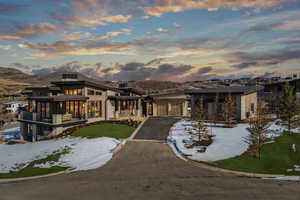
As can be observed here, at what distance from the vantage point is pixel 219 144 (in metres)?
21.0

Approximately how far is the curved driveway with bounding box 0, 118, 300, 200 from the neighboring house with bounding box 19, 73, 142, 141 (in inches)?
618

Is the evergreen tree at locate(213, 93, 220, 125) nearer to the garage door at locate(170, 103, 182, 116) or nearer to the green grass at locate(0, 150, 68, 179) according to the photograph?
the garage door at locate(170, 103, 182, 116)

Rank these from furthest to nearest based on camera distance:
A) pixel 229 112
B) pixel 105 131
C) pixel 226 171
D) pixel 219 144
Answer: pixel 229 112, pixel 105 131, pixel 219 144, pixel 226 171

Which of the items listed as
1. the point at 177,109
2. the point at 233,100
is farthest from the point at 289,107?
the point at 177,109

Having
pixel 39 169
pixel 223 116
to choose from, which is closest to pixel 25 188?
pixel 39 169

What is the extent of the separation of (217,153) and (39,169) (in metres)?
14.8

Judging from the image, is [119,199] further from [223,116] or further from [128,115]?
[128,115]

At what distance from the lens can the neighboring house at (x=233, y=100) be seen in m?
30.4

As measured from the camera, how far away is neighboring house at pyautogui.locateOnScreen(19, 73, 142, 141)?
29.4 m

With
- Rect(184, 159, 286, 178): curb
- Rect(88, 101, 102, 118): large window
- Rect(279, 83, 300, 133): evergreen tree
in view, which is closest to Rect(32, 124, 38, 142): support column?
Rect(88, 101, 102, 118): large window

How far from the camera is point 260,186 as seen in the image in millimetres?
12625

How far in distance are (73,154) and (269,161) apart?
656 inches

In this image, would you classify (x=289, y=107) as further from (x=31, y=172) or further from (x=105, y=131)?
(x=31, y=172)

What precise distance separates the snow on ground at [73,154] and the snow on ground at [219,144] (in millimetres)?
7021
